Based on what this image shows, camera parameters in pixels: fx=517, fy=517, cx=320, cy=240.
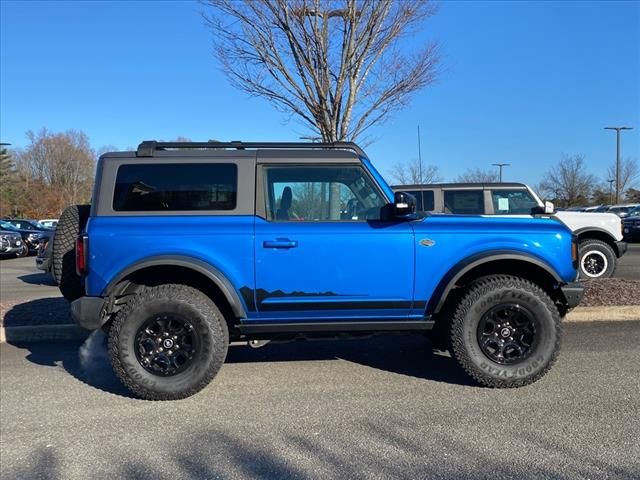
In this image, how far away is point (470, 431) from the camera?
348 centimetres

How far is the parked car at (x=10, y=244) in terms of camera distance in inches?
735

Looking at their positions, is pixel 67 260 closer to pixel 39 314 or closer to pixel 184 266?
pixel 184 266

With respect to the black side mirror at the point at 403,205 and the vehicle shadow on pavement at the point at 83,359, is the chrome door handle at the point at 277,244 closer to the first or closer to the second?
the black side mirror at the point at 403,205

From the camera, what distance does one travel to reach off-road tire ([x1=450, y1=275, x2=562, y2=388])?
14.0 feet

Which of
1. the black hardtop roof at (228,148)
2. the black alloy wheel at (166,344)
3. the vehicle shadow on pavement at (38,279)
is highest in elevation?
the black hardtop roof at (228,148)

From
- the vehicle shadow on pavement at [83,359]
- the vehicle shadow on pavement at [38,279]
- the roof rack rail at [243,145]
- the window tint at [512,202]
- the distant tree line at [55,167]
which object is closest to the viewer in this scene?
the roof rack rail at [243,145]

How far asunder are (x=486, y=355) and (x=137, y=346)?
2.89m

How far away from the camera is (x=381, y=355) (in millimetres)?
5379

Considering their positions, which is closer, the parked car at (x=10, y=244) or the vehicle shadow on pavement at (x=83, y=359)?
the vehicle shadow on pavement at (x=83, y=359)

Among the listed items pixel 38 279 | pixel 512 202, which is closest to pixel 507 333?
pixel 512 202

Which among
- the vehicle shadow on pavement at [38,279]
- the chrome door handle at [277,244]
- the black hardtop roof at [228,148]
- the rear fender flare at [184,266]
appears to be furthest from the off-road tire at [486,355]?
the vehicle shadow on pavement at [38,279]

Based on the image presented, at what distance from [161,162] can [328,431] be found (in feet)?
8.37

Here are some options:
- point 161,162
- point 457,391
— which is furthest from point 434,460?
point 161,162

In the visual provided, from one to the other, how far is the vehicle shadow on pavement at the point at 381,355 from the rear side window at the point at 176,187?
1811 mm
